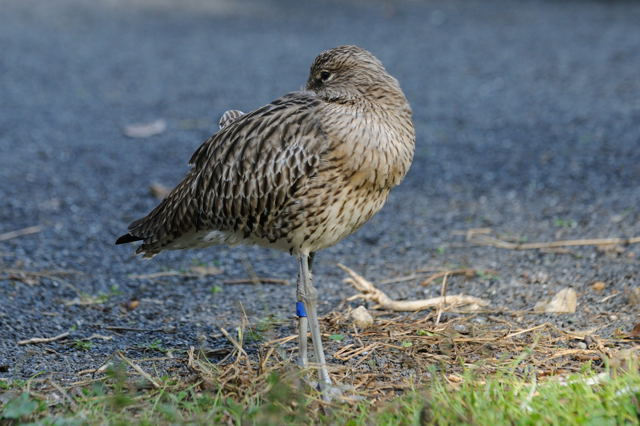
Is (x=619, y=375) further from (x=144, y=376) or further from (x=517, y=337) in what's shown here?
(x=144, y=376)

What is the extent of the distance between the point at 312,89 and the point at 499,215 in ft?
9.86

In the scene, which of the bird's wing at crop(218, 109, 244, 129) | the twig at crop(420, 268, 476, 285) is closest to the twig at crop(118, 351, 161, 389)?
the bird's wing at crop(218, 109, 244, 129)

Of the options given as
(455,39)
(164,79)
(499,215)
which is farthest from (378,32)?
(499,215)

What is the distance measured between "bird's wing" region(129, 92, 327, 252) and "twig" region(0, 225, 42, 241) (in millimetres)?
2473

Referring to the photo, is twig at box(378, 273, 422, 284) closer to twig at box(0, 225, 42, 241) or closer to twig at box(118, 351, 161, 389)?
twig at box(118, 351, 161, 389)

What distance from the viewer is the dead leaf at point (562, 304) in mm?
4762

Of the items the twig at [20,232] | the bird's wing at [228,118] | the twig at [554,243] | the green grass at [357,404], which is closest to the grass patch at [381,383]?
the green grass at [357,404]

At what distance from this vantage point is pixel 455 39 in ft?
45.1

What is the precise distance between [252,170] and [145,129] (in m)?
5.91

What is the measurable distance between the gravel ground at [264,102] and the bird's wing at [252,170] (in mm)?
753

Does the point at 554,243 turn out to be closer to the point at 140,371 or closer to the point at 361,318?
the point at 361,318

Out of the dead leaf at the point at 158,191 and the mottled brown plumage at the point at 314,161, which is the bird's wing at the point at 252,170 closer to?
the mottled brown plumage at the point at 314,161

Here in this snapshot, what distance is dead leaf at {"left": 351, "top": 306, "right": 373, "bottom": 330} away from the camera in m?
4.77

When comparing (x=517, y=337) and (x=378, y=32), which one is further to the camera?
(x=378, y=32)
